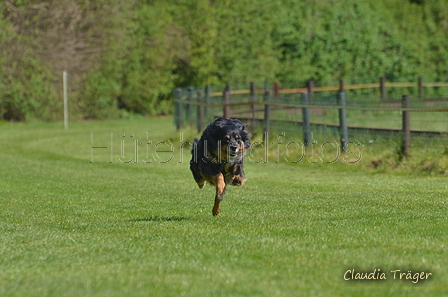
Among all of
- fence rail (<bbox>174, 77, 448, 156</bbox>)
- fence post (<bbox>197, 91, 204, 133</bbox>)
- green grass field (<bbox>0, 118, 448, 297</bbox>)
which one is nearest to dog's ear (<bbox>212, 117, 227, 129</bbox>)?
green grass field (<bbox>0, 118, 448, 297</bbox>)

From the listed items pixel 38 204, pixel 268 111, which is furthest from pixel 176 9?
pixel 38 204

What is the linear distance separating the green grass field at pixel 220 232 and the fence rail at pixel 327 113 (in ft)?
3.51

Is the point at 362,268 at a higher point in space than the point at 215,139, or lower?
lower

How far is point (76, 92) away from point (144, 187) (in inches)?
856

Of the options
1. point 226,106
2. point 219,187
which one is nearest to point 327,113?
point 226,106

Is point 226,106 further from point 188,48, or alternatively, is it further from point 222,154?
point 188,48

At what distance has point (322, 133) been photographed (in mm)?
Result: 17594

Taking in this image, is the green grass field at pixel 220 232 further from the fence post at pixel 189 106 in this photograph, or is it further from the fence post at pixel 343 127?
the fence post at pixel 189 106

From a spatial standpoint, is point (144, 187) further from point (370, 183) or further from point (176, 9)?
point (176, 9)

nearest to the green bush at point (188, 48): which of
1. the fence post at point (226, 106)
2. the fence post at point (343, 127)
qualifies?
the fence post at point (226, 106)

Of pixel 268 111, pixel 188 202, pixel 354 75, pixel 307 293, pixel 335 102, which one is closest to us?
pixel 307 293

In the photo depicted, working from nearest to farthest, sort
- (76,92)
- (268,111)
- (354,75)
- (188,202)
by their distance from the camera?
(188,202) → (268,111) → (76,92) → (354,75)

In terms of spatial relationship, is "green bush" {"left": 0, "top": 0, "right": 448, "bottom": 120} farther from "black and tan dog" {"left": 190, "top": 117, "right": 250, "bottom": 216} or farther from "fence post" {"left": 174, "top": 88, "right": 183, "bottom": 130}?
"black and tan dog" {"left": 190, "top": 117, "right": 250, "bottom": 216}

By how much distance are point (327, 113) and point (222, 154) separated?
35.6 ft
